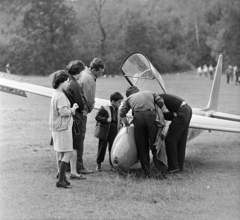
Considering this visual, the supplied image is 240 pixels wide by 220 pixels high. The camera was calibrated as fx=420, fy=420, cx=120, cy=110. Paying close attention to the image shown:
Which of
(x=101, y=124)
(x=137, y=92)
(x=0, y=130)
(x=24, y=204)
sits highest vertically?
(x=137, y=92)

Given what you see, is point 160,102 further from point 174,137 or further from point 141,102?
point 174,137

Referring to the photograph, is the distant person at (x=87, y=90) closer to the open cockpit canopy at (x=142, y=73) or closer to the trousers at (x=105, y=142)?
the trousers at (x=105, y=142)

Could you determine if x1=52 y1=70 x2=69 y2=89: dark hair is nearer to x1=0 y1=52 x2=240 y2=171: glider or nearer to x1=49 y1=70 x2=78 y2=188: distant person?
x1=49 y1=70 x2=78 y2=188: distant person

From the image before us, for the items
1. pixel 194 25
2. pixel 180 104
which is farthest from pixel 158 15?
pixel 180 104

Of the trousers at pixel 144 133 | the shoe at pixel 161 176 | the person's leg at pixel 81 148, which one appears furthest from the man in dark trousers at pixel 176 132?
the person's leg at pixel 81 148

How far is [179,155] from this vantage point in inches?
326

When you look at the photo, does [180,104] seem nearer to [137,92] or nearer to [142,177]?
[137,92]

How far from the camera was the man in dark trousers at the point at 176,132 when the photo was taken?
26.4ft

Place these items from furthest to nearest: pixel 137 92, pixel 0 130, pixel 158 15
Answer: pixel 158 15 < pixel 0 130 < pixel 137 92

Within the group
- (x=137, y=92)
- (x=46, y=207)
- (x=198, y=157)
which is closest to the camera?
(x=46, y=207)

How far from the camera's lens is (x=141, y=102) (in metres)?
7.66

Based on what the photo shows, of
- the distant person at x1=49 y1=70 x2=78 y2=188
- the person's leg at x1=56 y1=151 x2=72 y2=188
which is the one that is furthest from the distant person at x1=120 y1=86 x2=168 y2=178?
the person's leg at x1=56 y1=151 x2=72 y2=188

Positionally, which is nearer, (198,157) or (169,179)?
(169,179)

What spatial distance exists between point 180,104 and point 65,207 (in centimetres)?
340
